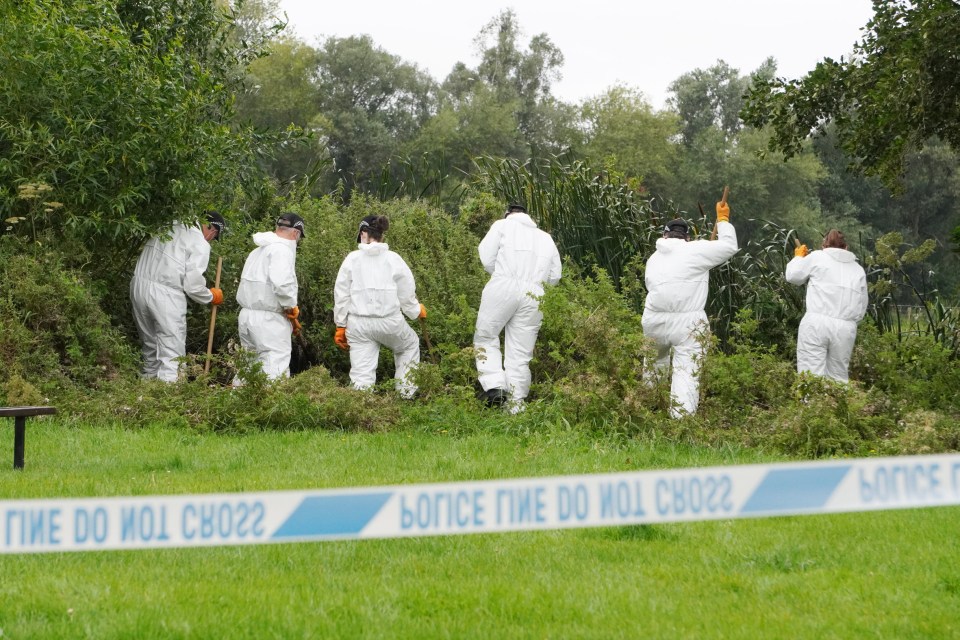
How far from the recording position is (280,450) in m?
8.46

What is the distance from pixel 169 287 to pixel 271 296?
1176mm

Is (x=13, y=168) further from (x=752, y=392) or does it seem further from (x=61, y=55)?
(x=752, y=392)

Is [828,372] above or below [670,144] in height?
below

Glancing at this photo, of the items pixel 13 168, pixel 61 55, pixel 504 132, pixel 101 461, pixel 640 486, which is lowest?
pixel 101 461

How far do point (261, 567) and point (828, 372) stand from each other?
822 centimetres

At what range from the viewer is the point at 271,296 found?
11.8 meters

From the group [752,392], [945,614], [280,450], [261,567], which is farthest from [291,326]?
[945,614]

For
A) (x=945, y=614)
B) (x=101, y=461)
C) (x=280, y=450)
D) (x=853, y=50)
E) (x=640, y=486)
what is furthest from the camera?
(x=853, y=50)

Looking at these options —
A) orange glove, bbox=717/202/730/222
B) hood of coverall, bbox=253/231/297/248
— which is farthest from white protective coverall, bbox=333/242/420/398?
orange glove, bbox=717/202/730/222

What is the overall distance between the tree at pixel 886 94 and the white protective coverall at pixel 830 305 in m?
0.92

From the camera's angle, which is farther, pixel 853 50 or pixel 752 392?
pixel 853 50

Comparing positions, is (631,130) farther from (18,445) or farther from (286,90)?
(18,445)

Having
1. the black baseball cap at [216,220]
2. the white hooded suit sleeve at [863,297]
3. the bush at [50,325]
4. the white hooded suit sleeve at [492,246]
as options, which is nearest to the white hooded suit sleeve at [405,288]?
the white hooded suit sleeve at [492,246]

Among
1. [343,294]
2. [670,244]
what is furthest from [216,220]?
[670,244]
